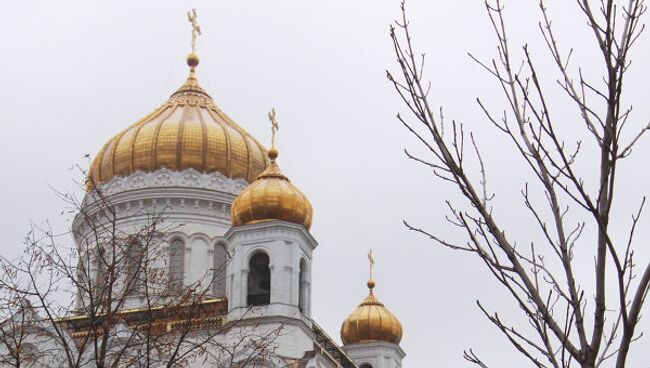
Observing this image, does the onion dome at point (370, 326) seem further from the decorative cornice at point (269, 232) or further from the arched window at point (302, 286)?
the decorative cornice at point (269, 232)

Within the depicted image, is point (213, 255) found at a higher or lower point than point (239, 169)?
lower

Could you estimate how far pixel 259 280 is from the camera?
80.5 feet

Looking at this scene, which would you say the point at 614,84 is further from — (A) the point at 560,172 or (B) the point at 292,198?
(B) the point at 292,198

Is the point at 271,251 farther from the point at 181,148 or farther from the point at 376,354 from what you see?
the point at 376,354

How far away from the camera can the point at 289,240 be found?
24.1m

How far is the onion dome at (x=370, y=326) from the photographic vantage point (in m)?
32.8

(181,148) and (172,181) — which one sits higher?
(181,148)

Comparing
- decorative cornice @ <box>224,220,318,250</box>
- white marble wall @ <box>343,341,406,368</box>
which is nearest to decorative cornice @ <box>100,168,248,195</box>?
decorative cornice @ <box>224,220,318,250</box>

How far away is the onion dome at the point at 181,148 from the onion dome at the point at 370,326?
19.5 ft

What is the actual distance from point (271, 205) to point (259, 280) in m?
1.82

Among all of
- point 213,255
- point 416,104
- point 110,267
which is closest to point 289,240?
point 213,255

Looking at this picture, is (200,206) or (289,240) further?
(200,206)

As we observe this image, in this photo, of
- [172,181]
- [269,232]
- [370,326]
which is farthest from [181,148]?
[370,326]

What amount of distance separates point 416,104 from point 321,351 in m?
19.3
